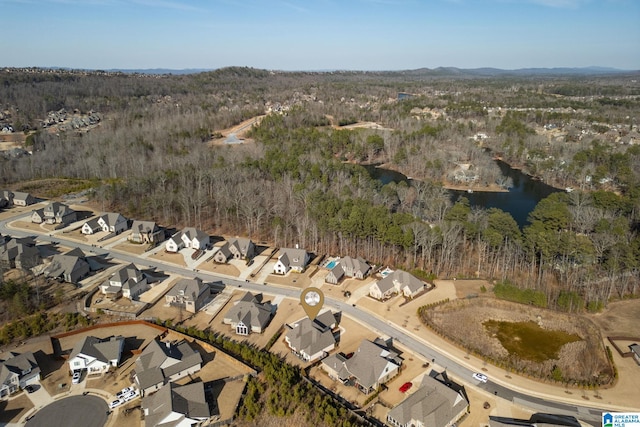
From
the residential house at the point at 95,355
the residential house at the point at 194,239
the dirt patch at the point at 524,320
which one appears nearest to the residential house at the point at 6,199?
the residential house at the point at 194,239

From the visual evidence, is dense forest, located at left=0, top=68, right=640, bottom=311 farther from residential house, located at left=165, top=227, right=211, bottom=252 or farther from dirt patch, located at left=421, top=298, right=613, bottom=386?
residential house, located at left=165, top=227, right=211, bottom=252

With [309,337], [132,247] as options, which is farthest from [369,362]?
[132,247]

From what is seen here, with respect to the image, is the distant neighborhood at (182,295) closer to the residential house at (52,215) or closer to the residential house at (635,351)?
the residential house at (52,215)

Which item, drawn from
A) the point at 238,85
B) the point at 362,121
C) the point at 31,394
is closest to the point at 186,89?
the point at 238,85

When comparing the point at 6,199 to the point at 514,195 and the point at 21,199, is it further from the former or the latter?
the point at 514,195

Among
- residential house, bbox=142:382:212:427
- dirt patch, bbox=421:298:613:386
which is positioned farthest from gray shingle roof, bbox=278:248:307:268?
residential house, bbox=142:382:212:427

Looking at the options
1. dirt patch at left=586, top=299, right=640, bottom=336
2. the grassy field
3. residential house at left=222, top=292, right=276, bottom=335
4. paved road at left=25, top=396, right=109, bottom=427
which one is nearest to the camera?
paved road at left=25, top=396, right=109, bottom=427
